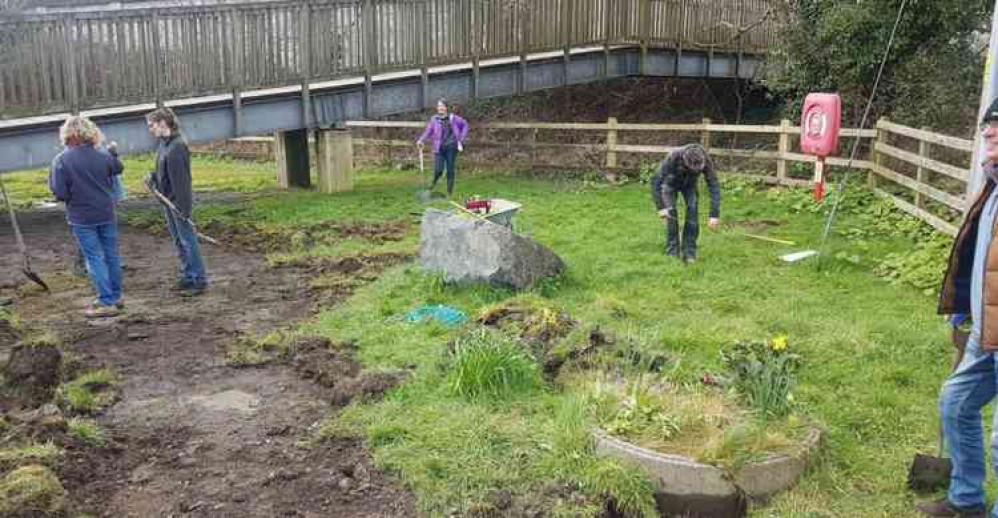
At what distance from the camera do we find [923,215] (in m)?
10.9

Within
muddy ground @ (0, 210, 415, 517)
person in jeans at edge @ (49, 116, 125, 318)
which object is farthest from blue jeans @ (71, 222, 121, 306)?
muddy ground @ (0, 210, 415, 517)

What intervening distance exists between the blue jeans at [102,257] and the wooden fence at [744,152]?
7716 millimetres

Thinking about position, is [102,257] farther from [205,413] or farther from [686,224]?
[686,224]

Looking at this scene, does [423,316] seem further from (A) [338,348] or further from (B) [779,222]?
(B) [779,222]

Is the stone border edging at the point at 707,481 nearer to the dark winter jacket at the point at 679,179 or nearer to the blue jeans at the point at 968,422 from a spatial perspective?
the blue jeans at the point at 968,422

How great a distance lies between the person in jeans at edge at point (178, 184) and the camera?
332 inches

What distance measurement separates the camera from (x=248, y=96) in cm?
1395

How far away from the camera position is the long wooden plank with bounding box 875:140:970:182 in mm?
9930

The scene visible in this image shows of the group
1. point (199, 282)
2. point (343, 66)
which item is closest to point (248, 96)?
point (343, 66)

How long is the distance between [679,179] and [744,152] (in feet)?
20.7

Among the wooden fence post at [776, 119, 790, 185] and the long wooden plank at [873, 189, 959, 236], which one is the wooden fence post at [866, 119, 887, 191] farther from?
the wooden fence post at [776, 119, 790, 185]

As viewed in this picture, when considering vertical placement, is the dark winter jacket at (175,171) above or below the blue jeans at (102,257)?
above

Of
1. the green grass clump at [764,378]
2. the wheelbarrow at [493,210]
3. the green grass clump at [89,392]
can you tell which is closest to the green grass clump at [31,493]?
the green grass clump at [89,392]

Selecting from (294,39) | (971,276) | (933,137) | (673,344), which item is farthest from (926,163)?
(294,39)
